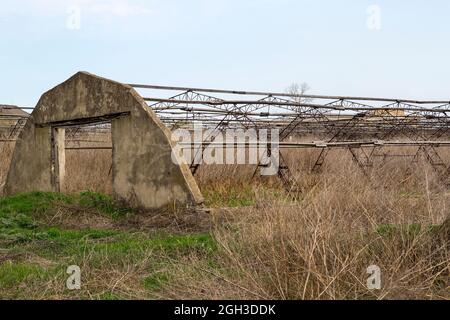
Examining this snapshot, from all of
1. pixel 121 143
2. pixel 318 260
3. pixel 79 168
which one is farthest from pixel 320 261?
pixel 79 168

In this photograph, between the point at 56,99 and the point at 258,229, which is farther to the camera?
the point at 56,99

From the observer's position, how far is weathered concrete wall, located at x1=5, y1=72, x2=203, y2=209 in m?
9.80

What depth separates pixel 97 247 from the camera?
23.5 feet

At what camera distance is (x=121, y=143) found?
35.7 ft

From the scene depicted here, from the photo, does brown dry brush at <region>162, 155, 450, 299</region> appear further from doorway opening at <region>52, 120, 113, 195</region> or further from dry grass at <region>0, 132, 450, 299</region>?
doorway opening at <region>52, 120, 113, 195</region>

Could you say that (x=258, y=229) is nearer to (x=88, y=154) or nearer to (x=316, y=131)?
(x=88, y=154)

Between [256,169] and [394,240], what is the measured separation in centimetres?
856

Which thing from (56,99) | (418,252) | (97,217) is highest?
(56,99)

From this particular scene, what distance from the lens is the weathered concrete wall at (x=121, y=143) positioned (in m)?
9.80

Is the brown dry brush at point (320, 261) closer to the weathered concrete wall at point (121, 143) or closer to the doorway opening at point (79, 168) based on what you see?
the weathered concrete wall at point (121, 143)

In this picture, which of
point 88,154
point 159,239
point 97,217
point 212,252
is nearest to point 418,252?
point 212,252

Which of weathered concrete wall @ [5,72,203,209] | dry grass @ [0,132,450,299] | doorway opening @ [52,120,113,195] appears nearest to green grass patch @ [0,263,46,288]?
dry grass @ [0,132,450,299]

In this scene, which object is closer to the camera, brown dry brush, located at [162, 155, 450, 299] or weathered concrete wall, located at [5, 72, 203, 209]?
brown dry brush, located at [162, 155, 450, 299]

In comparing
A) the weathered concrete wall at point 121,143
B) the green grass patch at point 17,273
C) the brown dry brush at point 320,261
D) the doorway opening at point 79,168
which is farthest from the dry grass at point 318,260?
the doorway opening at point 79,168
